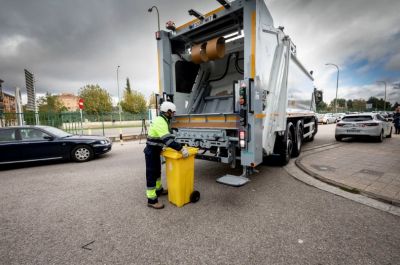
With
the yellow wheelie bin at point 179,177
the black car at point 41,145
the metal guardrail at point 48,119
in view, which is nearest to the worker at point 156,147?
the yellow wheelie bin at point 179,177

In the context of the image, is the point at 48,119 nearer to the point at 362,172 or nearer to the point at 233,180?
the point at 233,180

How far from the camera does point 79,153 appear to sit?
6543 mm

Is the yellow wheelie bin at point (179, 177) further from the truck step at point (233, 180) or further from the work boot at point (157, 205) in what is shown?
the truck step at point (233, 180)

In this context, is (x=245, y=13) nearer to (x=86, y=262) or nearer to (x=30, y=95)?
(x=86, y=262)

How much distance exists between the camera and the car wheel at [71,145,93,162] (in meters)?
6.49

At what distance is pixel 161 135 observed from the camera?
297 centimetres

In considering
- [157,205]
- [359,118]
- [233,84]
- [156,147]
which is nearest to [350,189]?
[233,84]

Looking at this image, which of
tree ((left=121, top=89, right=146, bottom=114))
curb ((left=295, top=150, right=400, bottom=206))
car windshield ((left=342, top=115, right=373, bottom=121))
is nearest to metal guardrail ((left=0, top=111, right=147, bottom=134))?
curb ((left=295, top=150, right=400, bottom=206))

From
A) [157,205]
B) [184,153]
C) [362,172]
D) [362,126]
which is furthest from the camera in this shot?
[362,126]

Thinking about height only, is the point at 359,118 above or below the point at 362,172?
above

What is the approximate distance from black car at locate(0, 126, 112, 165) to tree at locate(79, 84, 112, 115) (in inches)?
1383

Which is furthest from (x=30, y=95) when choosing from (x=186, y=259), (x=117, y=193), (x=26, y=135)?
(x=186, y=259)

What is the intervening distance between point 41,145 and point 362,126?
1252 centimetres

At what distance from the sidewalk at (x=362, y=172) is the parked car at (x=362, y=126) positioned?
2.87 meters
